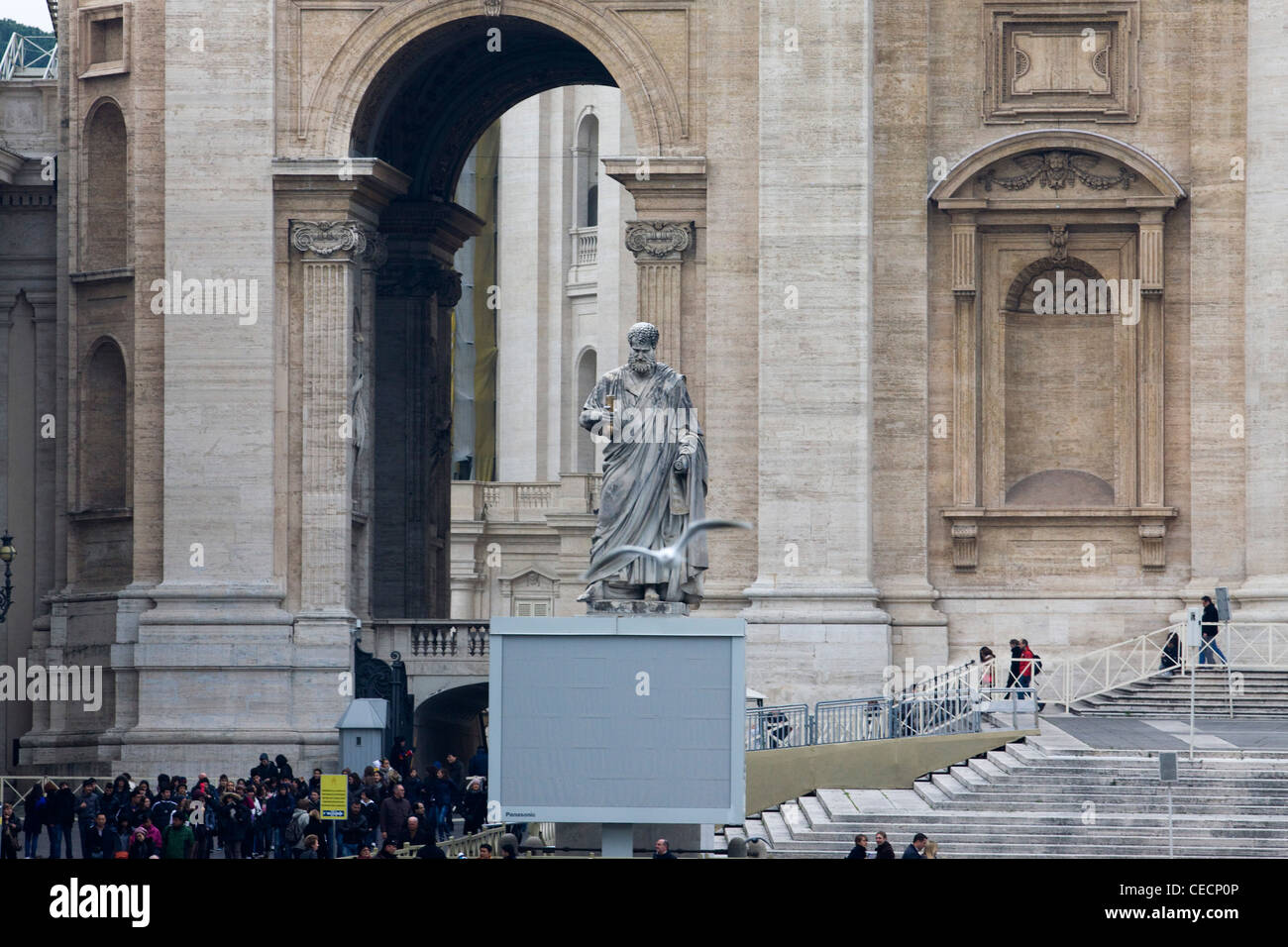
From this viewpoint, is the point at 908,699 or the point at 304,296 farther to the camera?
the point at 304,296

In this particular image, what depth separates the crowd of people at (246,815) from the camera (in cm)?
3338

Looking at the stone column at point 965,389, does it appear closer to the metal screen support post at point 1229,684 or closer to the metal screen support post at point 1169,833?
the metal screen support post at point 1229,684

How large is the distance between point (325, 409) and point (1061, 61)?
45.9ft

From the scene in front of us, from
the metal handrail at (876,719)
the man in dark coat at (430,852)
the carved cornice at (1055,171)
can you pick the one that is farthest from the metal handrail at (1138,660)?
the man in dark coat at (430,852)

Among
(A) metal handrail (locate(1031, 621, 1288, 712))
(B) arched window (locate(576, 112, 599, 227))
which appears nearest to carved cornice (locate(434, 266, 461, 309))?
(A) metal handrail (locate(1031, 621, 1288, 712))

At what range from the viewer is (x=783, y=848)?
30.0 meters

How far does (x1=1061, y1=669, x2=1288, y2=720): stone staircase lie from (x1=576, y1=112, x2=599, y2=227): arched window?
43.0 metres

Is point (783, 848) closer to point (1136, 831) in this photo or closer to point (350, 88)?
point (1136, 831)

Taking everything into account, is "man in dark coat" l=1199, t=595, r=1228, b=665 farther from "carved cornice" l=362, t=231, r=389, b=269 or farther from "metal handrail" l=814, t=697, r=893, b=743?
"carved cornice" l=362, t=231, r=389, b=269

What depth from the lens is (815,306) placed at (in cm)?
4291

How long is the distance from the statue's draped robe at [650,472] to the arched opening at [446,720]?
21.1 m

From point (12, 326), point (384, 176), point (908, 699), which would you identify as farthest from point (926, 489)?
point (12, 326)

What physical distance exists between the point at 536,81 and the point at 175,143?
969cm

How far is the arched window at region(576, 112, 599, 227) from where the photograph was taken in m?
80.6
